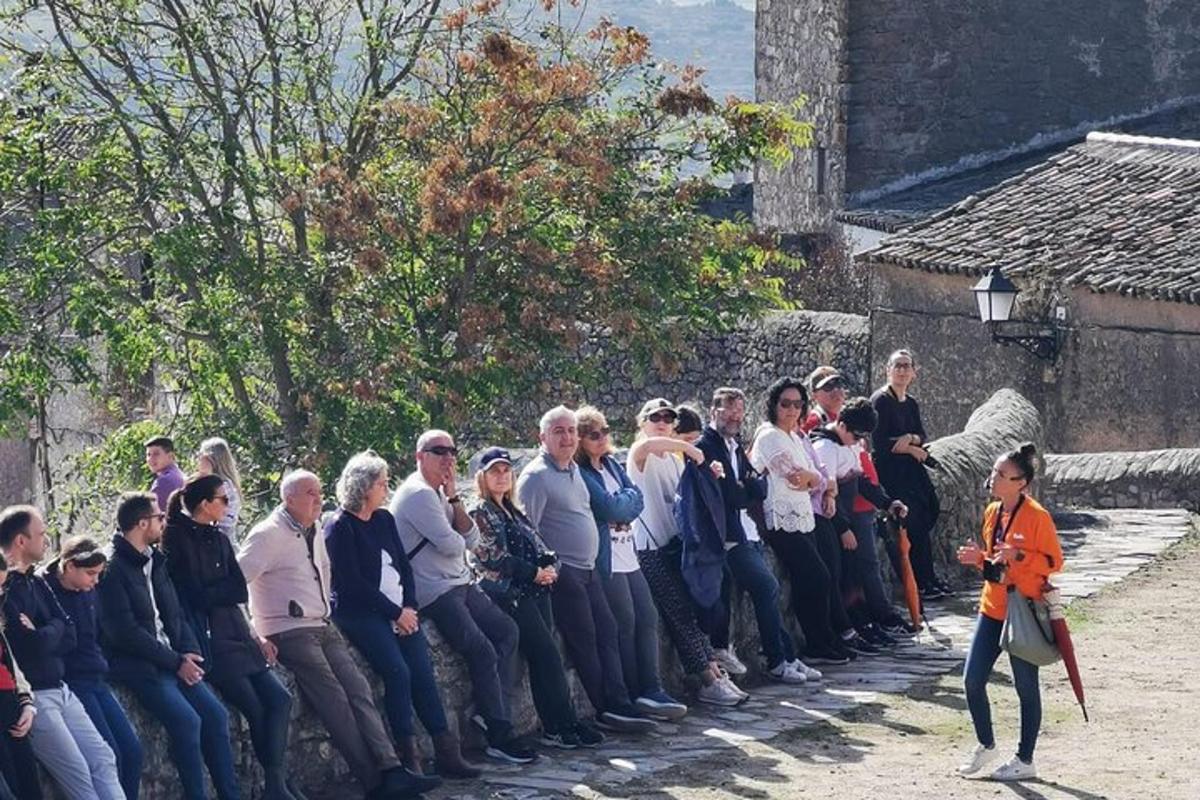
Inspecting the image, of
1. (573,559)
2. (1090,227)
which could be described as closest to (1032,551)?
(573,559)

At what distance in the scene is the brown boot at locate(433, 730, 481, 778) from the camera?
10.8 metres

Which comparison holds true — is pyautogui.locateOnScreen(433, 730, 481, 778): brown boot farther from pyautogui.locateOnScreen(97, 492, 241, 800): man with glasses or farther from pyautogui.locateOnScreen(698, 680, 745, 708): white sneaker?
pyautogui.locateOnScreen(698, 680, 745, 708): white sneaker

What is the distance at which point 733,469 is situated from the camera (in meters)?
12.9

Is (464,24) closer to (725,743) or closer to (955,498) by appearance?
(955,498)

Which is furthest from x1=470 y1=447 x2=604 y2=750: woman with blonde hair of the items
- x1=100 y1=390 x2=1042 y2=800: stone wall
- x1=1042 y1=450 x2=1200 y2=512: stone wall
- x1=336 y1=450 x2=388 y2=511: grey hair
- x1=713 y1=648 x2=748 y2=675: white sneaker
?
x1=1042 y1=450 x2=1200 y2=512: stone wall

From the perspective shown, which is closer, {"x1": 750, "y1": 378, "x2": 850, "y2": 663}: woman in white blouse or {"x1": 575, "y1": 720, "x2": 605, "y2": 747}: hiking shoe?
{"x1": 575, "y1": 720, "x2": 605, "y2": 747}: hiking shoe

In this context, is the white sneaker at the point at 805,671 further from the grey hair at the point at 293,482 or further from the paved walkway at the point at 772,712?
the grey hair at the point at 293,482

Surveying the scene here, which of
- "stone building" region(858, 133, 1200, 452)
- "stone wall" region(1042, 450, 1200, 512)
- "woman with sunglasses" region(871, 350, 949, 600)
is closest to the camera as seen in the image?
"woman with sunglasses" region(871, 350, 949, 600)

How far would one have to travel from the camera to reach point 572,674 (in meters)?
12.0

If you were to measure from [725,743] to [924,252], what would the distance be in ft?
52.5

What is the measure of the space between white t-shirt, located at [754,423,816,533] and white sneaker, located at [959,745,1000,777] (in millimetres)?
2717

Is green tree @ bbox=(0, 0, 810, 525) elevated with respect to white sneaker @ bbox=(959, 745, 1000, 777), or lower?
elevated

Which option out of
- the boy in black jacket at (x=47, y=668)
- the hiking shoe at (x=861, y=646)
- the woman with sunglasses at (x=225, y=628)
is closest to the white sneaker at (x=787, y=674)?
the hiking shoe at (x=861, y=646)

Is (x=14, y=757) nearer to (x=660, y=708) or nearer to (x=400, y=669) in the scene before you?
(x=400, y=669)
